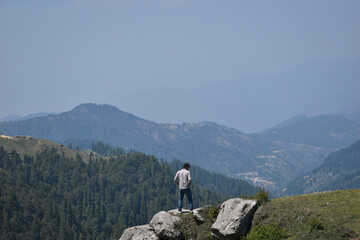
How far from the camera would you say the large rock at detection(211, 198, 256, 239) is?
38.9m

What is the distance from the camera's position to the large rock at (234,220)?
38.9 metres

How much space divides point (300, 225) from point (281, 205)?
3.84m

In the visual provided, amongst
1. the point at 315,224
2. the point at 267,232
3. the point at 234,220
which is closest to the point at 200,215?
the point at 234,220

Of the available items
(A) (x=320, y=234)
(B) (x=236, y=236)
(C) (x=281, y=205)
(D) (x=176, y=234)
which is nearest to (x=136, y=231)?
(D) (x=176, y=234)

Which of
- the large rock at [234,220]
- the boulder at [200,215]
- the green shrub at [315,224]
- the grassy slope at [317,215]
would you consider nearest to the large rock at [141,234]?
the boulder at [200,215]

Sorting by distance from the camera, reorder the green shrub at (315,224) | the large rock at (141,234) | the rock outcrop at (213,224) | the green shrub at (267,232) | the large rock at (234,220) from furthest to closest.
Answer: the large rock at (141,234)
the rock outcrop at (213,224)
the large rock at (234,220)
the green shrub at (267,232)
the green shrub at (315,224)

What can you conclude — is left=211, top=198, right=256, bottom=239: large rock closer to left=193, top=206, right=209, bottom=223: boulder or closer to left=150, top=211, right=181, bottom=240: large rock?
left=193, top=206, right=209, bottom=223: boulder

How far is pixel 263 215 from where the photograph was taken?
130 ft

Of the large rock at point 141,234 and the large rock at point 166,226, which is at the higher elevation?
the large rock at point 166,226

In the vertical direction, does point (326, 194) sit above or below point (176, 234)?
above

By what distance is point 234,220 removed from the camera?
129ft

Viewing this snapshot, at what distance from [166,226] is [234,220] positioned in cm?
713

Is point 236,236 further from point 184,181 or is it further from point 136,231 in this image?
point 136,231

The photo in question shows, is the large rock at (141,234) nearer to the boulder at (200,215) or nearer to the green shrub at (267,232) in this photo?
the boulder at (200,215)
